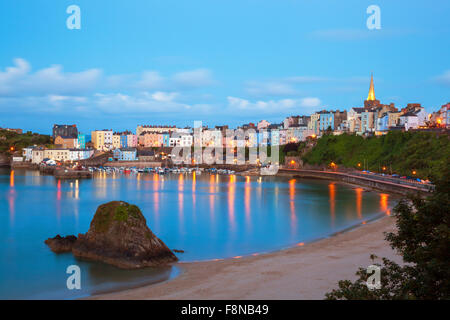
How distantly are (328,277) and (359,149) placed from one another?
2294 inches

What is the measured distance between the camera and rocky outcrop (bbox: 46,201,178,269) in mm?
13633

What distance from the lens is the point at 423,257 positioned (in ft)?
23.0

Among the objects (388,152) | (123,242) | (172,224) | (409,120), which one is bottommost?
(172,224)

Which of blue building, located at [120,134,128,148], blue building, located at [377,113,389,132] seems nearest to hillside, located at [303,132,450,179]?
blue building, located at [377,113,389,132]

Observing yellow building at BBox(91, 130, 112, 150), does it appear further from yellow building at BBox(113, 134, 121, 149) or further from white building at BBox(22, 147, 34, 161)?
white building at BBox(22, 147, 34, 161)

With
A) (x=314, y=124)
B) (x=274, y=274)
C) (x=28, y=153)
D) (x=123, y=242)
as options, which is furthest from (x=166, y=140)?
(x=274, y=274)

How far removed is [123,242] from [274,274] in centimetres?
530

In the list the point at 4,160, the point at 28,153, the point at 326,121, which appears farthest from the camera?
the point at 28,153

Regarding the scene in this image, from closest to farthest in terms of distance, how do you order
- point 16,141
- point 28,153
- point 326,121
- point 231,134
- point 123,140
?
1. point 326,121
2. point 28,153
3. point 16,141
4. point 231,134
5. point 123,140

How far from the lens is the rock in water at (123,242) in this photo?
537 inches

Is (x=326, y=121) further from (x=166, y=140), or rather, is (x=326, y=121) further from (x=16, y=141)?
(x=16, y=141)

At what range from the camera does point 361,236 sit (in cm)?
1867
